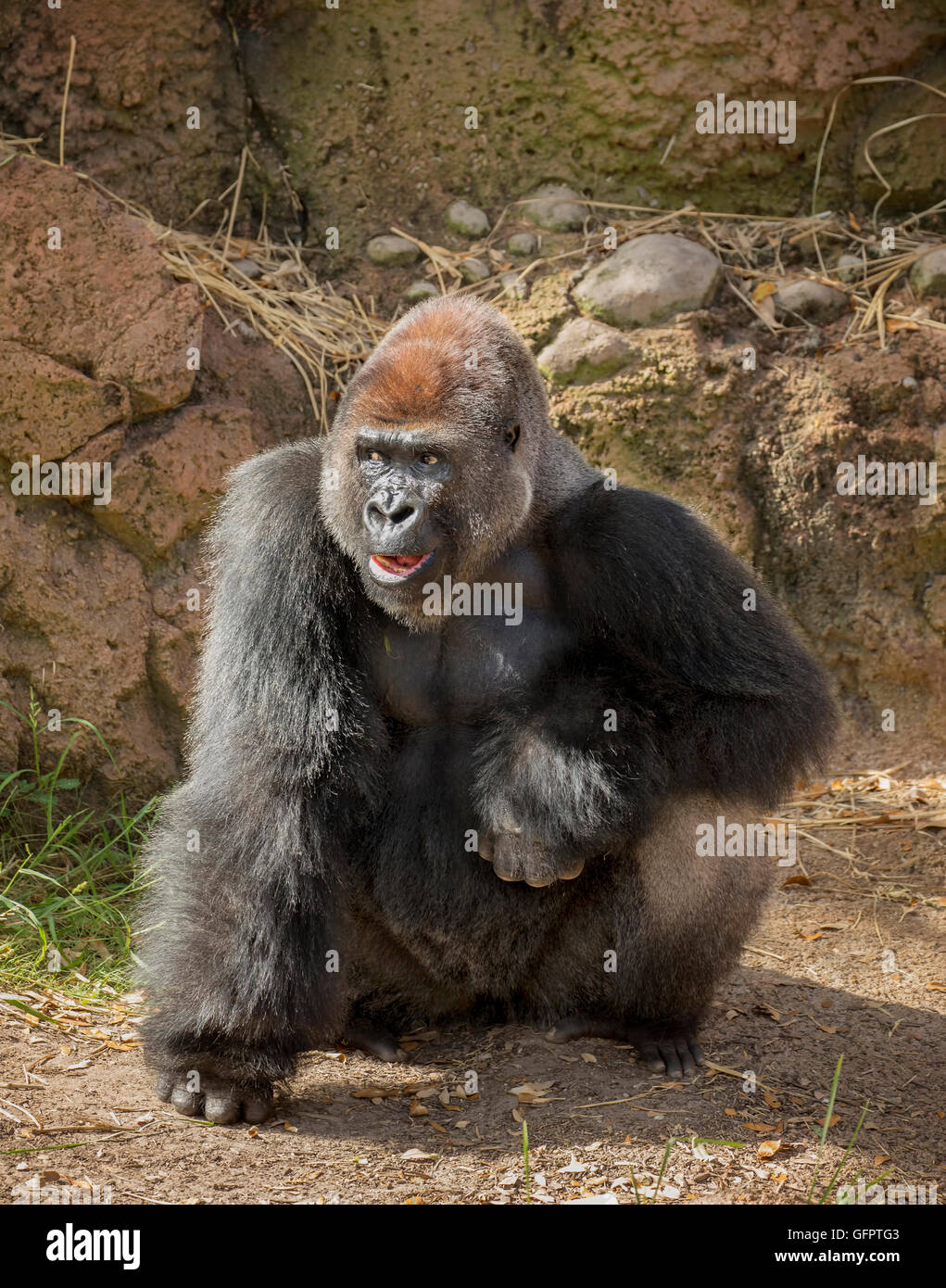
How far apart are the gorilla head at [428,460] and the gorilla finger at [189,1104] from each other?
1395 millimetres

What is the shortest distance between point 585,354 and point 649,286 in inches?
17.1

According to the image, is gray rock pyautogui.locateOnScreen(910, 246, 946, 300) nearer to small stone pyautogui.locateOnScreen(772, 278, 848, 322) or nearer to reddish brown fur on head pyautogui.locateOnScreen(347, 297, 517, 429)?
small stone pyautogui.locateOnScreen(772, 278, 848, 322)

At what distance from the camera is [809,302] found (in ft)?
21.1

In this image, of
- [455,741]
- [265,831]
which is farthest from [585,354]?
[265,831]

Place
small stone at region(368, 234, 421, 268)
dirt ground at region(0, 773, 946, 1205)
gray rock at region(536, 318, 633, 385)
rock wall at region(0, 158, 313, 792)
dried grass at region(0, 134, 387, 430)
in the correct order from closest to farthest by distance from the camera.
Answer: dirt ground at region(0, 773, 946, 1205) → rock wall at region(0, 158, 313, 792) → dried grass at region(0, 134, 387, 430) → gray rock at region(536, 318, 633, 385) → small stone at region(368, 234, 421, 268)

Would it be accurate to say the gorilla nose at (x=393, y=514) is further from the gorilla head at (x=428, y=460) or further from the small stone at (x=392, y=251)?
the small stone at (x=392, y=251)

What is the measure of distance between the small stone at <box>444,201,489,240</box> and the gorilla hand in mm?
3799

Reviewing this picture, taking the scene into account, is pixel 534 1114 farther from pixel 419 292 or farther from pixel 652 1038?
pixel 419 292

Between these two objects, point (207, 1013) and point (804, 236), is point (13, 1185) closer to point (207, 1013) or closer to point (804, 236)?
point (207, 1013)

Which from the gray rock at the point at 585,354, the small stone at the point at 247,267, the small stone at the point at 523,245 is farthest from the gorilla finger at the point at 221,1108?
the small stone at the point at 523,245

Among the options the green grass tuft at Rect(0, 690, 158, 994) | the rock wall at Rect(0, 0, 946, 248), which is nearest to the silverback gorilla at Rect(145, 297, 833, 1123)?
the green grass tuft at Rect(0, 690, 158, 994)

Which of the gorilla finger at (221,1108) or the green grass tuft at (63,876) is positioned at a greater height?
the green grass tuft at (63,876)

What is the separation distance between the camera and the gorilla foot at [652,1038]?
4070 mm

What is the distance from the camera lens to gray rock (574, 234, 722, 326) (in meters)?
6.28
